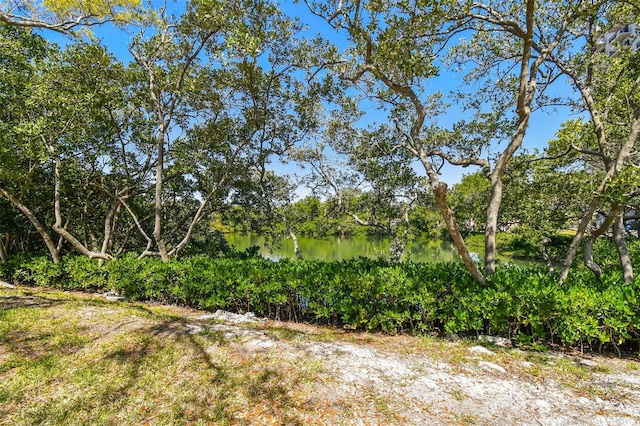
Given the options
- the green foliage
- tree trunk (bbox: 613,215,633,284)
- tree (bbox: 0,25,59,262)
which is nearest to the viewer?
the green foliage

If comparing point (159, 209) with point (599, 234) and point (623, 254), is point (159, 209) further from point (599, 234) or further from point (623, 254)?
point (623, 254)

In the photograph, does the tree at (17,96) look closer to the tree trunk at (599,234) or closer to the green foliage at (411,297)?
the green foliage at (411,297)

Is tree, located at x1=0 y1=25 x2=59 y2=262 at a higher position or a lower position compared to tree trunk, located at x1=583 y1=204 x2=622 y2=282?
higher

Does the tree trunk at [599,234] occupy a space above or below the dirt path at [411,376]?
above

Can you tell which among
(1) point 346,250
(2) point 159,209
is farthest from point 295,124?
(1) point 346,250

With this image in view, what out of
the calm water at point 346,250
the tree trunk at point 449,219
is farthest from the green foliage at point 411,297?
the calm water at point 346,250

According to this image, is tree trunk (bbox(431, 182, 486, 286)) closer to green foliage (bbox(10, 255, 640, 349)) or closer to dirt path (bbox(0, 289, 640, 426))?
green foliage (bbox(10, 255, 640, 349))

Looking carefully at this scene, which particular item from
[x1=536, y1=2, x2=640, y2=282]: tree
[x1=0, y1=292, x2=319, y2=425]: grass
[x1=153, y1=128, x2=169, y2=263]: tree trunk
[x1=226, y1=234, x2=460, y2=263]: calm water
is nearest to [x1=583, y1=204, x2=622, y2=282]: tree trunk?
[x1=536, y1=2, x2=640, y2=282]: tree

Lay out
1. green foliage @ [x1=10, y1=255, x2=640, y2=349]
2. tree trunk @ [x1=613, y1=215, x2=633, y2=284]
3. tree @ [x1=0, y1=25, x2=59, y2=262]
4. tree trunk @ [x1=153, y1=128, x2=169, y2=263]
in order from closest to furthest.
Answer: green foliage @ [x1=10, y1=255, x2=640, y2=349] → tree trunk @ [x1=613, y1=215, x2=633, y2=284] → tree @ [x1=0, y1=25, x2=59, y2=262] → tree trunk @ [x1=153, y1=128, x2=169, y2=263]

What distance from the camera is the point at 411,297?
15.7 feet

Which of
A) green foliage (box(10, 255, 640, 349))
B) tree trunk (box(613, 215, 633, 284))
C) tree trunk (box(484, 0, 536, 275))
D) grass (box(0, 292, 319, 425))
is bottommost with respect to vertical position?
grass (box(0, 292, 319, 425))

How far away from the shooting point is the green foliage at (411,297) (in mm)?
4020

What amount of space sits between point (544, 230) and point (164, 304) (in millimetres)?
8716

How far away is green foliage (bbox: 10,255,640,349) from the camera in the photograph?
13.2 feet
